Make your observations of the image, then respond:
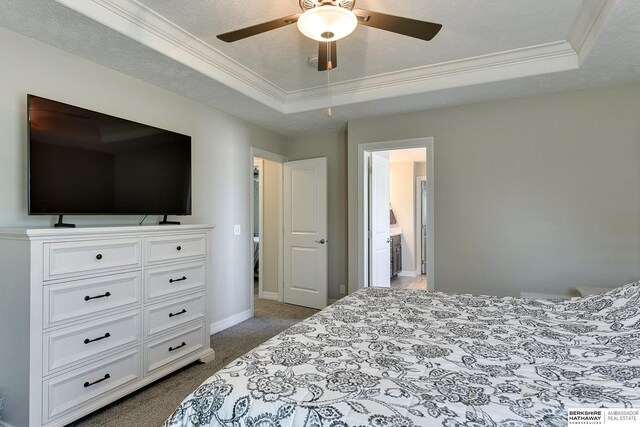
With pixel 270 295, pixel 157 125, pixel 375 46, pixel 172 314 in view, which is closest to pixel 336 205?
pixel 270 295

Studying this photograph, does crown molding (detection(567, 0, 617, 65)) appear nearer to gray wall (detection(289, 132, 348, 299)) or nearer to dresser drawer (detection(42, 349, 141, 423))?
gray wall (detection(289, 132, 348, 299))

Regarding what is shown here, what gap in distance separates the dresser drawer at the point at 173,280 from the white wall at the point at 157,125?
62 centimetres

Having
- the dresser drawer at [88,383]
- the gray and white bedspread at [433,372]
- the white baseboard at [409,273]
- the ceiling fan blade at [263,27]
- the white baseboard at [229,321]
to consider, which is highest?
the ceiling fan blade at [263,27]

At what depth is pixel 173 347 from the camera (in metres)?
2.68

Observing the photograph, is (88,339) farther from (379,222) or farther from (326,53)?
(379,222)

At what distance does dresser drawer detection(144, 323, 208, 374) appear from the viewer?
8.20 feet

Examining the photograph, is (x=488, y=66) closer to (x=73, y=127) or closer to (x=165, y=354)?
(x=73, y=127)

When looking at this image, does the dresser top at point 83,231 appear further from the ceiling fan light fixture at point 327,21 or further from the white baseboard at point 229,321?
the ceiling fan light fixture at point 327,21

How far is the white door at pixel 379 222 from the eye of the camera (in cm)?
433

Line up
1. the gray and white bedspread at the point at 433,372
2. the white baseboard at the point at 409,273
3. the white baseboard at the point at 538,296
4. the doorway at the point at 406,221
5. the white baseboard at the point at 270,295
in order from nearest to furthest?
the gray and white bedspread at the point at 433,372 → the white baseboard at the point at 538,296 → the white baseboard at the point at 270,295 → the doorway at the point at 406,221 → the white baseboard at the point at 409,273

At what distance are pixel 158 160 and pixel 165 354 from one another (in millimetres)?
1551

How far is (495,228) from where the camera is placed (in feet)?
11.5

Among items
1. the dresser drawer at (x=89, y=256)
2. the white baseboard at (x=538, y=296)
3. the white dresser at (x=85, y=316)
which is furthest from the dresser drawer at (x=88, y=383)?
the white baseboard at (x=538, y=296)

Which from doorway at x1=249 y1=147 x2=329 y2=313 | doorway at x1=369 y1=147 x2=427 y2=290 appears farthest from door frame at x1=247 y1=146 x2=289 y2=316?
doorway at x1=369 y1=147 x2=427 y2=290
